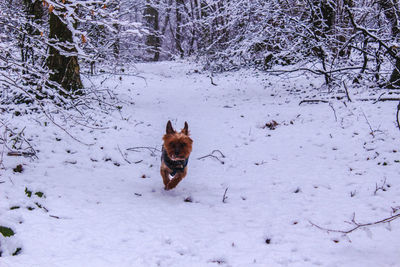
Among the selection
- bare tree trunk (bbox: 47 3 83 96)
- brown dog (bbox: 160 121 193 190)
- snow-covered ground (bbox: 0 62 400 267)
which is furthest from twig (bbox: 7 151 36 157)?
bare tree trunk (bbox: 47 3 83 96)

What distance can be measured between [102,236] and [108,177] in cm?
201

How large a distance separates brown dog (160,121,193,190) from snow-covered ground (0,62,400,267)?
0.30 meters

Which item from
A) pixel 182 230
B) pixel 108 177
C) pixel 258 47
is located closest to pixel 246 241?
pixel 182 230

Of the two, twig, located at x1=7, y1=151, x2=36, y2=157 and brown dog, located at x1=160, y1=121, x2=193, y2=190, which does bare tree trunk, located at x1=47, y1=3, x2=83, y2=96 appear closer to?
twig, located at x1=7, y1=151, x2=36, y2=157

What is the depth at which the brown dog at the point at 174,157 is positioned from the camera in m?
5.17

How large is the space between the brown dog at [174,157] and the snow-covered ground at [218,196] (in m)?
0.30

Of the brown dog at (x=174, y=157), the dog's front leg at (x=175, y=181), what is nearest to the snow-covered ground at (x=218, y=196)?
the dog's front leg at (x=175, y=181)

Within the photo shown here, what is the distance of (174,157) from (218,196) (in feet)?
3.54

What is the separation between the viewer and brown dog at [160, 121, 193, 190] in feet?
17.0

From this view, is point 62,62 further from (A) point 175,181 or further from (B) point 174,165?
(A) point 175,181

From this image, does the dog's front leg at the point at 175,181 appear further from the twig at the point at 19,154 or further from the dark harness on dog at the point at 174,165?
the twig at the point at 19,154

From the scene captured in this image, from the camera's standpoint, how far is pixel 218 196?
17.2 feet

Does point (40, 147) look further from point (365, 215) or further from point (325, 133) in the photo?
point (325, 133)

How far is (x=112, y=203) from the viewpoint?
4.67m
